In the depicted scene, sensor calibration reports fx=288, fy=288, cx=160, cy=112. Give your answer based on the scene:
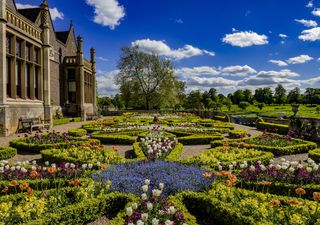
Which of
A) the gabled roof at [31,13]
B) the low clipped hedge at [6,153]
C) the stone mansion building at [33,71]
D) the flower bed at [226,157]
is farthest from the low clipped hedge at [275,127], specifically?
the gabled roof at [31,13]

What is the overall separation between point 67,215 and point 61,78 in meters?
31.9

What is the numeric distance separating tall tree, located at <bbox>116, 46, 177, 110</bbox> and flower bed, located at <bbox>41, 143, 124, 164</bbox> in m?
41.2

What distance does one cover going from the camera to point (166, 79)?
5088 cm

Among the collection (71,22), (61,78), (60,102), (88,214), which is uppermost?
(71,22)

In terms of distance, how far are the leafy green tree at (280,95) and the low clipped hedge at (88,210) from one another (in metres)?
98.4

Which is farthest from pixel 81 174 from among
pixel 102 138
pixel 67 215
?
pixel 102 138

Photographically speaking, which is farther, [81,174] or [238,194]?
[81,174]

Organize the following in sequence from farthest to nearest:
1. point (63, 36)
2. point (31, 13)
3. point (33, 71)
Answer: point (63, 36)
point (31, 13)
point (33, 71)

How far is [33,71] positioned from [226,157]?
1805 centimetres

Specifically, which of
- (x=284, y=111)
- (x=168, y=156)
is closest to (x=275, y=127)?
(x=168, y=156)

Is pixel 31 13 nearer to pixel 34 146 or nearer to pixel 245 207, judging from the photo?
pixel 34 146

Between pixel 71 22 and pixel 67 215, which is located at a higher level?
pixel 71 22

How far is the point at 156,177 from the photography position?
22.0 feet

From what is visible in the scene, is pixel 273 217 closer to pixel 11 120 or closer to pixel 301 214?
pixel 301 214
